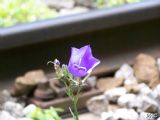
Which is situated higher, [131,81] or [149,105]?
[149,105]

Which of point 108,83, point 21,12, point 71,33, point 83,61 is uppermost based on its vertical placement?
point 83,61

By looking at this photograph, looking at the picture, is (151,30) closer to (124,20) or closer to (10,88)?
(124,20)

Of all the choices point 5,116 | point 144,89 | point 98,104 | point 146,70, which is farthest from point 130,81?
point 5,116

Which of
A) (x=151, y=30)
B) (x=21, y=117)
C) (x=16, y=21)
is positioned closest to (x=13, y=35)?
(x=16, y=21)

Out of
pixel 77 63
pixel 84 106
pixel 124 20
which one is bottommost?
pixel 84 106


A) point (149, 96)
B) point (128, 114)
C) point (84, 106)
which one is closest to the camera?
point (128, 114)

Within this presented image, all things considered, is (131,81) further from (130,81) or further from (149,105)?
(149,105)

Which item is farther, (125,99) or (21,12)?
(21,12)
